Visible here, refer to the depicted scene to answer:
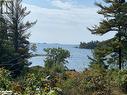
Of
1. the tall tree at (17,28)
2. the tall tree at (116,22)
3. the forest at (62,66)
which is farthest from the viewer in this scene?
the tall tree at (17,28)

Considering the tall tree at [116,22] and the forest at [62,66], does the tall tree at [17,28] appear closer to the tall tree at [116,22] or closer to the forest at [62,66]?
the forest at [62,66]

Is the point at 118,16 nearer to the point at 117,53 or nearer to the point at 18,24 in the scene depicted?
the point at 117,53

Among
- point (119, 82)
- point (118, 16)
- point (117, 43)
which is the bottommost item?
point (119, 82)

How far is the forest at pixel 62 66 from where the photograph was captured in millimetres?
12109

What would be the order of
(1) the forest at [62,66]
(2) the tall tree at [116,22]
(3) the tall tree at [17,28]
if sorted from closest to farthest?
(1) the forest at [62,66]
(2) the tall tree at [116,22]
(3) the tall tree at [17,28]

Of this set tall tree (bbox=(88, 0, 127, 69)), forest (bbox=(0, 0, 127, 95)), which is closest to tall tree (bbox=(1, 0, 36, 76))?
forest (bbox=(0, 0, 127, 95))

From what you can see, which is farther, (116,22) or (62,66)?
(62,66)

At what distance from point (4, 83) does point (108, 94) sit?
19.3 feet

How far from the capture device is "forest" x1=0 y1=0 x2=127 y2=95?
477 inches

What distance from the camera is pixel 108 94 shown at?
54.8ft

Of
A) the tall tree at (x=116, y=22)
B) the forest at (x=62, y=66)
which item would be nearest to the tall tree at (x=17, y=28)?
the forest at (x=62, y=66)

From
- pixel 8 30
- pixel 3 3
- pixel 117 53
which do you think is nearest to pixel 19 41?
pixel 8 30

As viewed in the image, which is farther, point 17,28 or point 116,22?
point 17,28

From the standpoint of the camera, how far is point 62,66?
3741 cm
